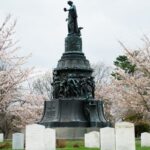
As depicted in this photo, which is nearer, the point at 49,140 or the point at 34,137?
the point at 34,137

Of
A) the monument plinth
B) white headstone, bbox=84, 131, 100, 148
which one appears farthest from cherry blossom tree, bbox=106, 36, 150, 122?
white headstone, bbox=84, 131, 100, 148

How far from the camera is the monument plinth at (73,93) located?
27984mm

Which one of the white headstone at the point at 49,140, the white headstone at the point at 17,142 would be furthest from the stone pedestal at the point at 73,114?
the white headstone at the point at 49,140

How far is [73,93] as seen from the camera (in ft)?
94.5

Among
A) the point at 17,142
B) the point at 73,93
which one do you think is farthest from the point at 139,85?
the point at 17,142

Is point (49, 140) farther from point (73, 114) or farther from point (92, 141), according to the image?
point (73, 114)

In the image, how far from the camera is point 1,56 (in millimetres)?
26406

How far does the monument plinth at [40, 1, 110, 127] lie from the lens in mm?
27984

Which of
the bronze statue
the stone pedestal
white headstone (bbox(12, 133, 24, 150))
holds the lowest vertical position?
white headstone (bbox(12, 133, 24, 150))

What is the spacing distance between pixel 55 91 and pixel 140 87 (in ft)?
19.2

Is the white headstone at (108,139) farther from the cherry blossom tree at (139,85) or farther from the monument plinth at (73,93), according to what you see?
the cherry blossom tree at (139,85)

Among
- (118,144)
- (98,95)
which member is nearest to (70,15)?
(118,144)

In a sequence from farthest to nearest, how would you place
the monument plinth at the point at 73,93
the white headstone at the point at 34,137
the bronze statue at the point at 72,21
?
the bronze statue at the point at 72,21 → the monument plinth at the point at 73,93 → the white headstone at the point at 34,137

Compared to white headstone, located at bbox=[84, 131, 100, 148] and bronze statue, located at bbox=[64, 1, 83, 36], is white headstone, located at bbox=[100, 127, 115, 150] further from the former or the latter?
bronze statue, located at bbox=[64, 1, 83, 36]
